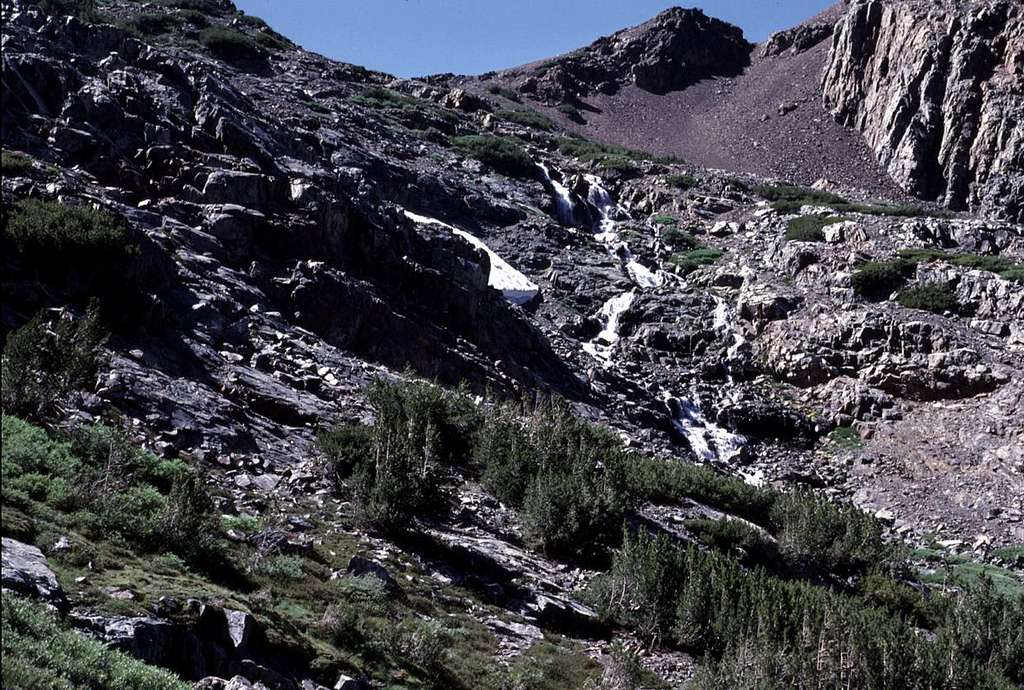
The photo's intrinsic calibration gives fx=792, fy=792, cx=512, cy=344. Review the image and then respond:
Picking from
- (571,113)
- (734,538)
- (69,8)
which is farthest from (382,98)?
(734,538)

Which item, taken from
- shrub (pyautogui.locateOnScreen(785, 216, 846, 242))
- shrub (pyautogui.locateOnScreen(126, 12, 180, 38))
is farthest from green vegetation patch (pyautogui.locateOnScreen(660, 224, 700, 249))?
shrub (pyautogui.locateOnScreen(126, 12, 180, 38))

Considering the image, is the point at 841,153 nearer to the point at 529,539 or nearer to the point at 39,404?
the point at 529,539

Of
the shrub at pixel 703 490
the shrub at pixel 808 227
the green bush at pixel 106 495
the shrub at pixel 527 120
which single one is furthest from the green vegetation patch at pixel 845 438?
the shrub at pixel 527 120

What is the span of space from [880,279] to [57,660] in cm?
3759

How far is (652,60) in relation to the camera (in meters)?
88.2

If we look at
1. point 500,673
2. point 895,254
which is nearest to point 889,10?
point 895,254

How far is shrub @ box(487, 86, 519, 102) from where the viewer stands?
80.8 meters

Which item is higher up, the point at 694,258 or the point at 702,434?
the point at 694,258

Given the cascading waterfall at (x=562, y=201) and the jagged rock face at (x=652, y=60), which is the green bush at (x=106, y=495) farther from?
the jagged rock face at (x=652, y=60)

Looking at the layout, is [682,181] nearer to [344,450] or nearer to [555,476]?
[555,476]

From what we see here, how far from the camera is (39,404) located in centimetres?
1162

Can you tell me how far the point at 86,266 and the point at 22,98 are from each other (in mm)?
10763

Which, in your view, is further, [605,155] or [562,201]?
[605,155]

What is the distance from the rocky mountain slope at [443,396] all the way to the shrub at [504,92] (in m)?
28.4
